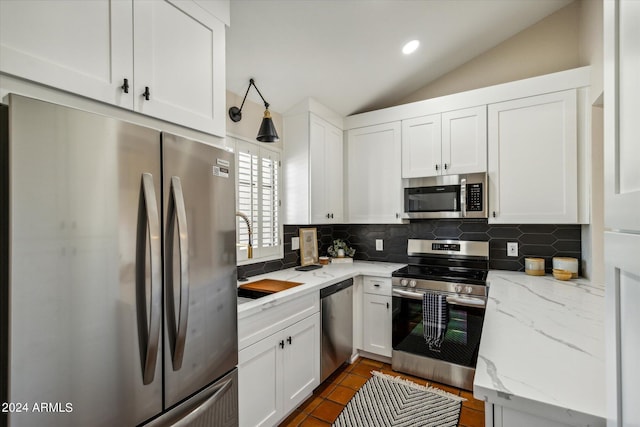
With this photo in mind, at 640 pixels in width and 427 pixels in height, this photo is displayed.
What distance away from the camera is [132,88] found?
1.17 m

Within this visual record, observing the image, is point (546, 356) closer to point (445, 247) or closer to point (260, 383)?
point (260, 383)

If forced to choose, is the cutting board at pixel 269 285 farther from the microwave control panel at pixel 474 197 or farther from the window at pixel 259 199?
the microwave control panel at pixel 474 197

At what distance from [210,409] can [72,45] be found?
1.47 metres

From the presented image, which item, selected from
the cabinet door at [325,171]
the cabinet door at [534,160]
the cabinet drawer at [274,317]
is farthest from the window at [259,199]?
the cabinet door at [534,160]

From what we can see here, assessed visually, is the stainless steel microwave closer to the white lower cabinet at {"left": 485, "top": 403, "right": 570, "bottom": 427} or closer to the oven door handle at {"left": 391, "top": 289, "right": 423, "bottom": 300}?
the oven door handle at {"left": 391, "top": 289, "right": 423, "bottom": 300}

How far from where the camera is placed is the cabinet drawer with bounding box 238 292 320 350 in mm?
1643

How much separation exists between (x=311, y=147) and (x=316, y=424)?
2142mm

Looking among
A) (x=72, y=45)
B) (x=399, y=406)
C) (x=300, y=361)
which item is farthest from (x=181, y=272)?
(x=399, y=406)

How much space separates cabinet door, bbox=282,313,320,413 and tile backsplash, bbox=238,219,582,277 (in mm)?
645

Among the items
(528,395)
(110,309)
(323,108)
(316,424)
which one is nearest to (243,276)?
(316,424)

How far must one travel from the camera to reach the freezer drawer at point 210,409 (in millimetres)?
1163

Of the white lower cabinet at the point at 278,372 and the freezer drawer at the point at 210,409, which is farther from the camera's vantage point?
the white lower cabinet at the point at 278,372

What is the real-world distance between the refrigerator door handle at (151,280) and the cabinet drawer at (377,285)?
6.66 ft

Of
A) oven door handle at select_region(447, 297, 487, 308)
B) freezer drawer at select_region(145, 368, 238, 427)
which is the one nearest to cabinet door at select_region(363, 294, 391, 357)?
oven door handle at select_region(447, 297, 487, 308)
